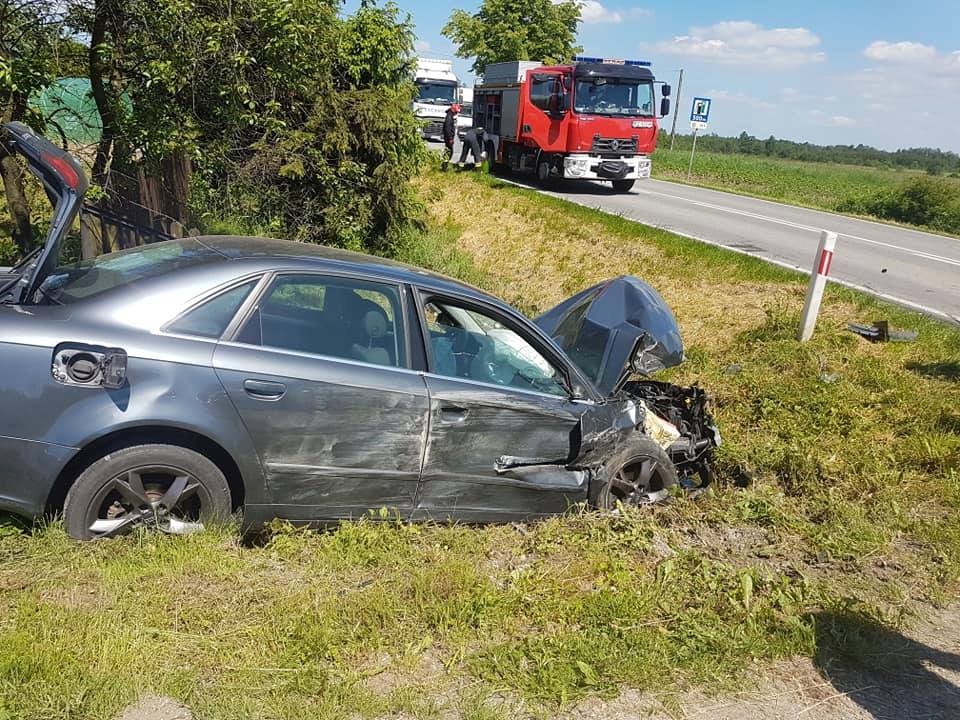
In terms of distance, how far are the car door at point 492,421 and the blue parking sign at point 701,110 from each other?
24.2 meters

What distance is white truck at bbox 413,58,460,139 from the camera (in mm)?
32906

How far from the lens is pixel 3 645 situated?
276 cm

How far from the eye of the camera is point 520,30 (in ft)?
129

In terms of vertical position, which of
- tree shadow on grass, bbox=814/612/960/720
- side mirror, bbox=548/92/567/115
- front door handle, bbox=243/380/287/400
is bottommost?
tree shadow on grass, bbox=814/612/960/720

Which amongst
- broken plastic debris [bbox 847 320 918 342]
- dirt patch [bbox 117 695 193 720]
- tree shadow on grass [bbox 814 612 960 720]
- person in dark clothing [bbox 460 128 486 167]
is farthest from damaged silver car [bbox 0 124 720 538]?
person in dark clothing [bbox 460 128 486 167]

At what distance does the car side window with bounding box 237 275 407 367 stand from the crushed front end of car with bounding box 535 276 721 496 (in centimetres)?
150

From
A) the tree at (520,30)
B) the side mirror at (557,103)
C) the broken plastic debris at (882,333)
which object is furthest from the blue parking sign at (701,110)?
the broken plastic debris at (882,333)

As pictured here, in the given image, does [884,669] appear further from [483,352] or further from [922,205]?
[922,205]

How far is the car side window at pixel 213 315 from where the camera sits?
3.60 meters

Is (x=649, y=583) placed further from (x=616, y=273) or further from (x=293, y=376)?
(x=616, y=273)

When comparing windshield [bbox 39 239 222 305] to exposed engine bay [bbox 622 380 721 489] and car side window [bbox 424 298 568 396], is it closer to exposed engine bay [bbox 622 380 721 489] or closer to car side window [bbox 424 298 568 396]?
car side window [bbox 424 298 568 396]

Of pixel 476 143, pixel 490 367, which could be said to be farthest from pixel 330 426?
pixel 476 143

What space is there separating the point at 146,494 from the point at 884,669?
10.7 feet

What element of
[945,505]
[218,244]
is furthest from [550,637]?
[945,505]
